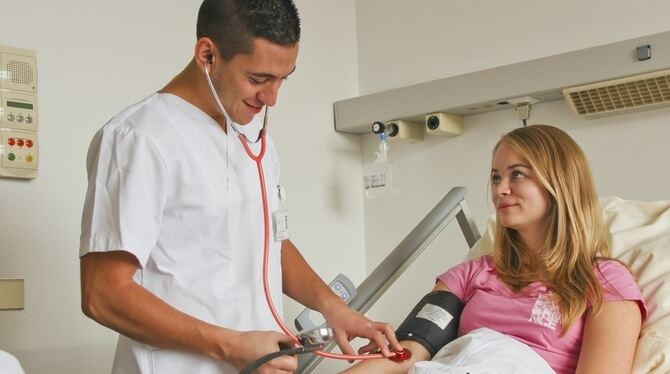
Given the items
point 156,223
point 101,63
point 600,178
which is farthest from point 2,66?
point 600,178

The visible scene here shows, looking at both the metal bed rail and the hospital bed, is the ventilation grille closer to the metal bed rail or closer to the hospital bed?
the hospital bed

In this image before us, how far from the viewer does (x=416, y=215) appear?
3207 millimetres

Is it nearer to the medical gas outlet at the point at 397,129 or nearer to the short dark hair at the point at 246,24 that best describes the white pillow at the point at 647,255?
the medical gas outlet at the point at 397,129

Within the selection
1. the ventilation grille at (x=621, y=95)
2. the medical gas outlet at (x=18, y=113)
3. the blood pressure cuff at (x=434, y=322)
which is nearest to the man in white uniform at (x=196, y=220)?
the blood pressure cuff at (x=434, y=322)

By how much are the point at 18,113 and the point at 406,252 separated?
1.14 metres

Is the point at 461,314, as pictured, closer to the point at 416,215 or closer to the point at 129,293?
the point at 129,293

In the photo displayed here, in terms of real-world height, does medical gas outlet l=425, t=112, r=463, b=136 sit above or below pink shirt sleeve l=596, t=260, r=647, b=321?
above

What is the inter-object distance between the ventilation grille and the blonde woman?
623mm

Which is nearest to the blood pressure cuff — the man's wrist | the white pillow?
the white pillow

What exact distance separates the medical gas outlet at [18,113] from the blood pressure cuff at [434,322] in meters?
1.12

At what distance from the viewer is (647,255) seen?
6.48 feet

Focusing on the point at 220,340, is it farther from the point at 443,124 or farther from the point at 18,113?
the point at 443,124

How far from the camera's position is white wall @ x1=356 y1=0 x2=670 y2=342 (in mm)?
2660

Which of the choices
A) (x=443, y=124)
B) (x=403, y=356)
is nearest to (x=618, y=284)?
(x=403, y=356)
